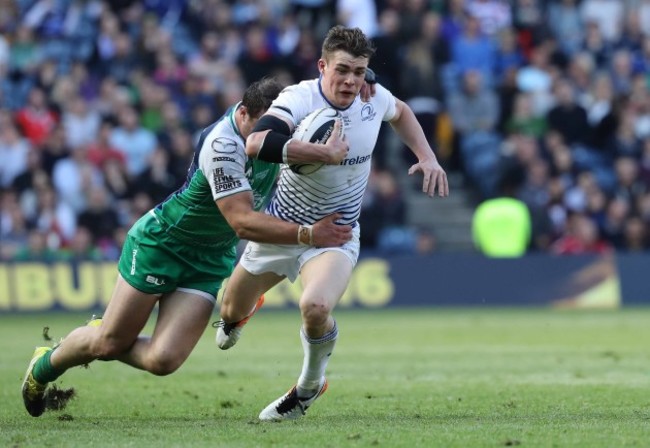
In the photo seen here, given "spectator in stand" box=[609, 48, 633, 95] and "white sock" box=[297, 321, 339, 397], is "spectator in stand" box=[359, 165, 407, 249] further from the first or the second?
"white sock" box=[297, 321, 339, 397]

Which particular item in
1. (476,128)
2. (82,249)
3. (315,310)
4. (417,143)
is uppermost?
(417,143)

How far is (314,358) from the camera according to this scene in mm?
9234

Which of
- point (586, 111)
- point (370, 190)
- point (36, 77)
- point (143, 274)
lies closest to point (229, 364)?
point (143, 274)

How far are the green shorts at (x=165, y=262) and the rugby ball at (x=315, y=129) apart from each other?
3.32ft

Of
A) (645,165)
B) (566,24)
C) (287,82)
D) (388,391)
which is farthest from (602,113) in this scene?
(388,391)

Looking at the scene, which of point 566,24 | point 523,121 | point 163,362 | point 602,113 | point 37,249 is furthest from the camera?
point 566,24

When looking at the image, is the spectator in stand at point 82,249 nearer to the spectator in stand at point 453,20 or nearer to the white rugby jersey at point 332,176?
the spectator in stand at point 453,20

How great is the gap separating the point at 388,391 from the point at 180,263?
8.30ft

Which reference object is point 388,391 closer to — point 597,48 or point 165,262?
point 165,262

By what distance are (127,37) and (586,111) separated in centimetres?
828

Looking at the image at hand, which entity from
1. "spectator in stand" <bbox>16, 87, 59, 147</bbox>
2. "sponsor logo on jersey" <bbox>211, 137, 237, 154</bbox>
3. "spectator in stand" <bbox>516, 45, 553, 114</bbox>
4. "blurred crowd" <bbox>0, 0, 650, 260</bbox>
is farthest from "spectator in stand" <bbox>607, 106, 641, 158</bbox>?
"sponsor logo on jersey" <bbox>211, 137, 237, 154</bbox>

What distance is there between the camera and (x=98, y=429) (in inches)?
345

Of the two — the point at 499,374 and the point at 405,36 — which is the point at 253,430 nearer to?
the point at 499,374

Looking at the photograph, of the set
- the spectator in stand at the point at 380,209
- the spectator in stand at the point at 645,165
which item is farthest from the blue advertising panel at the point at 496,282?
the spectator in stand at the point at 645,165
